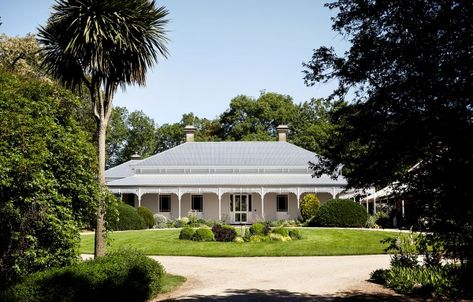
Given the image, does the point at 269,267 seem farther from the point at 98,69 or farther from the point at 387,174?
the point at 387,174

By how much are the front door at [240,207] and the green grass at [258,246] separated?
13.7 meters

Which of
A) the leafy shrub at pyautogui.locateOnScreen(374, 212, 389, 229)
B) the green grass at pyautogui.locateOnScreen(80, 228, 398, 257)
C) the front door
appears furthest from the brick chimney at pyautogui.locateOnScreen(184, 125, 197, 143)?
the green grass at pyautogui.locateOnScreen(80, 228, 398, 257)

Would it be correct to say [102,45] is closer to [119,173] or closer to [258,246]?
[258,246]

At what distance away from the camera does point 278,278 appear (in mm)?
13766

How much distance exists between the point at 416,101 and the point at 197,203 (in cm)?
3438

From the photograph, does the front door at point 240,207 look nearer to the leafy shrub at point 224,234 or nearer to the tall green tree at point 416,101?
the leafy shrub at point 224,234

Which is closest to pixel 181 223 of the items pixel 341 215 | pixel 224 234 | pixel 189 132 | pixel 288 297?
pixel 341 215

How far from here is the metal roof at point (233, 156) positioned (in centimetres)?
4128

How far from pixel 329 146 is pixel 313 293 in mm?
4990

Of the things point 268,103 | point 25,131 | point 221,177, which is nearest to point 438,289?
point 25,131

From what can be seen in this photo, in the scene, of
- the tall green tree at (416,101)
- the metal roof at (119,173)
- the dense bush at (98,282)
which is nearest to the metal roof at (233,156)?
the metal roof at (119,173)

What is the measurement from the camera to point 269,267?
1591 cm

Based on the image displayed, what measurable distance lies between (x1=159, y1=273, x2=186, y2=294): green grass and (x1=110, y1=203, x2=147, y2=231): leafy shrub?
17.1 metres

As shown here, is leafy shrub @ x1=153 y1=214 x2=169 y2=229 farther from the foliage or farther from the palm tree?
the foliage
